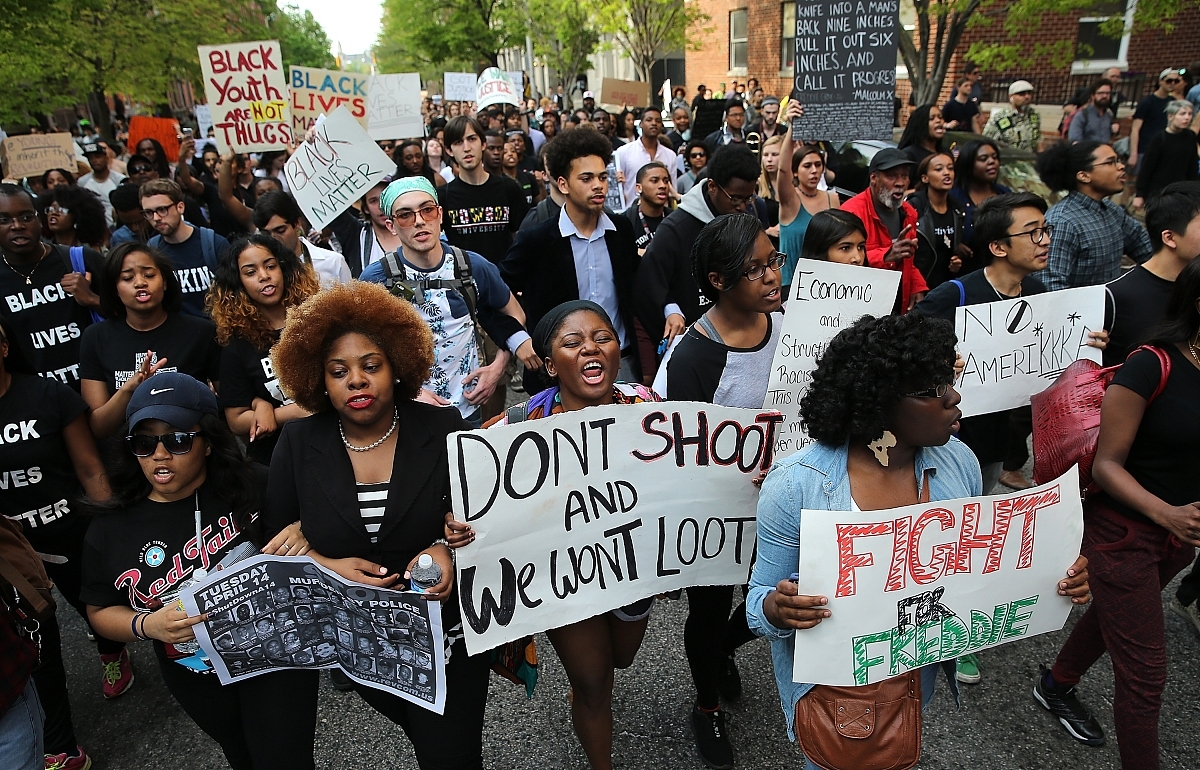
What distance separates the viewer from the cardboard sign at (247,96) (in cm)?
724

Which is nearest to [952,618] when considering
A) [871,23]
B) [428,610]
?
[428,610]

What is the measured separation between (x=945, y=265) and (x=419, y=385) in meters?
4.07

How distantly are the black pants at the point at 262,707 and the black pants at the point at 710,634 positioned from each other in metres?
1.41

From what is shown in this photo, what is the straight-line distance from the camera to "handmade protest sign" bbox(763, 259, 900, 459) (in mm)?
3162

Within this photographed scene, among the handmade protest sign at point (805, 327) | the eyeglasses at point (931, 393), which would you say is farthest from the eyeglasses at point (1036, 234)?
the eyeglasses at point (931, 393)

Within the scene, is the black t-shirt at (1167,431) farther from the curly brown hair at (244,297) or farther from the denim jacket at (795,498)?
the curly brown hair at (244,297)

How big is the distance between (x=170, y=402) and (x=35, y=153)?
28.9 ft

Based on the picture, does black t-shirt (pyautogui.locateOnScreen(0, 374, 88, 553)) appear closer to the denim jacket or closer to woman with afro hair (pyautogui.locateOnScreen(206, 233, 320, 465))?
woman with afro hair (pyautogui.locateOnScreen(206, 233, 320, 465))

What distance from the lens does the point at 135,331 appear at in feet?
12.5

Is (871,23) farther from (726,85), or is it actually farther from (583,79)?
(583,79)

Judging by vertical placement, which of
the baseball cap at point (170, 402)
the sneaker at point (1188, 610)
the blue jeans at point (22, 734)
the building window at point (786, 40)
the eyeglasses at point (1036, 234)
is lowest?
the sneaker at point (1188, 610)

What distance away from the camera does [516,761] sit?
3309 millimetres

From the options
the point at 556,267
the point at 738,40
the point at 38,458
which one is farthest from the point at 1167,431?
the point at 738,40

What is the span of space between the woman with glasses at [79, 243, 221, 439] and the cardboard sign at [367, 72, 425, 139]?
5612mm
